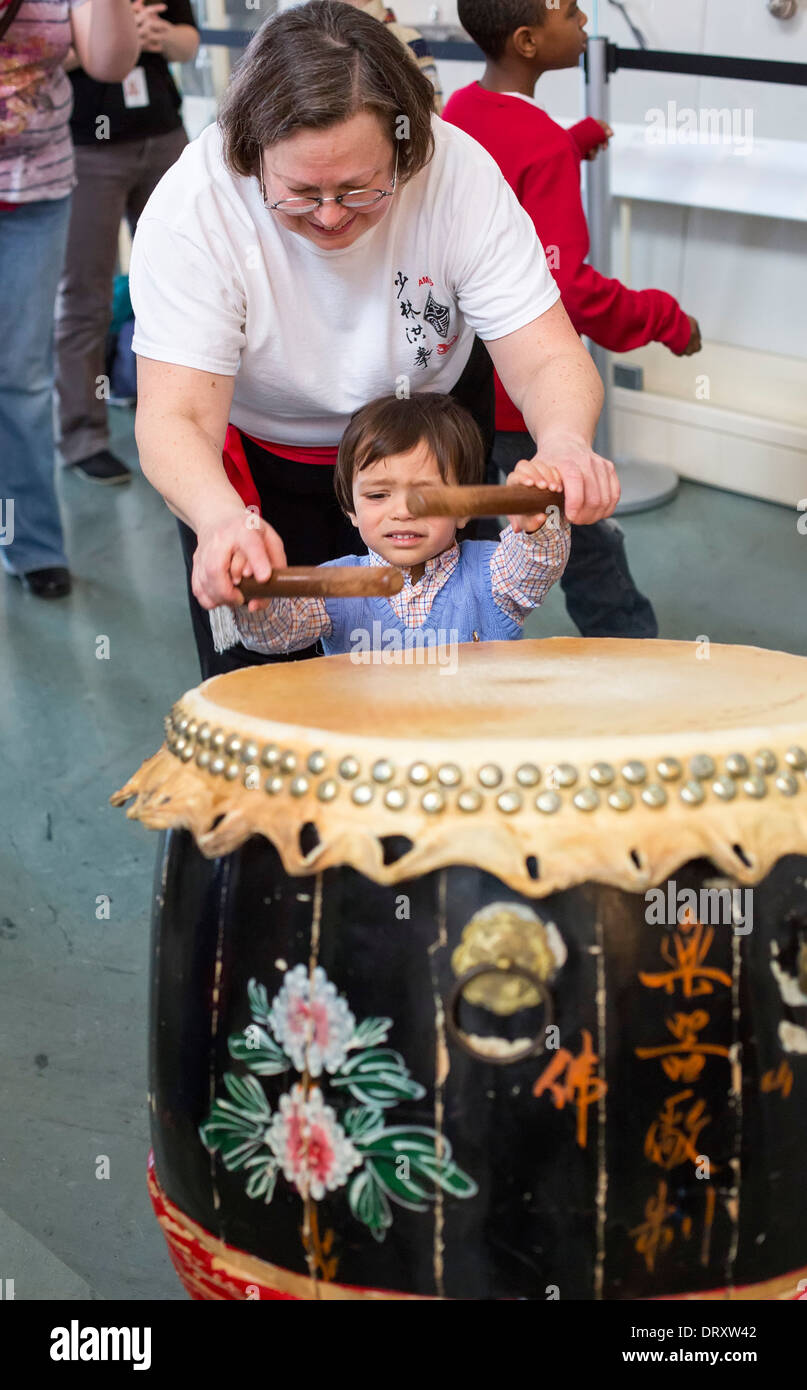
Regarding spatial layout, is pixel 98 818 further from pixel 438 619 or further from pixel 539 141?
pixel 539 141

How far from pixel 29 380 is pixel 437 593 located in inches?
70.7

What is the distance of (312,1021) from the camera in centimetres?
103

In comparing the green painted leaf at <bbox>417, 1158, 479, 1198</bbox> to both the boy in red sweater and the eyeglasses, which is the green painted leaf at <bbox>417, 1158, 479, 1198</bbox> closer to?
the eyeglasses

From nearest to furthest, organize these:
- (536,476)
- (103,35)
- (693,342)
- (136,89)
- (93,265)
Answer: (536,476) → (693,342) → (103,35) → (136,89) → (93,265)

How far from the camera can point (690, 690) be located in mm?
1146

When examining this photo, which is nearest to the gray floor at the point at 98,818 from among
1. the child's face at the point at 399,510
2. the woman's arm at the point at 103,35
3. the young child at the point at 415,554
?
the young child at the point at 415,554

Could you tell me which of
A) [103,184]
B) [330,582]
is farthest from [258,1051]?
[103,184]

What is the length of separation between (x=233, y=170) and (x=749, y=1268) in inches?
45.0

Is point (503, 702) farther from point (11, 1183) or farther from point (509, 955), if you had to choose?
point (11, 1183)

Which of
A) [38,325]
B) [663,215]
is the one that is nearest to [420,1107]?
[38,325]

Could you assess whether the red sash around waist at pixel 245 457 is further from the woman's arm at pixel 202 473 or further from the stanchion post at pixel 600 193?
the stanchion post at pixel 600 193

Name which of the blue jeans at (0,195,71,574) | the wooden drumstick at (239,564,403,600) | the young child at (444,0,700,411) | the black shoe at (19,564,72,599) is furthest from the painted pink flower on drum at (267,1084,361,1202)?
the black shoe at (19,564,72,599)
